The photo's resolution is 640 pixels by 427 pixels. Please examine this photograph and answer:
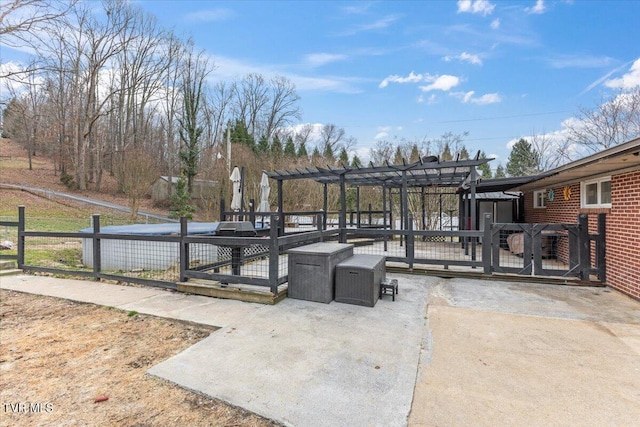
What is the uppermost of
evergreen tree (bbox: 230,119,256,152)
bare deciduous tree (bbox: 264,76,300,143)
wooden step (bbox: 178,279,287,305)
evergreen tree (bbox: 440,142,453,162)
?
bare deciduous tree (bbox: 264,76,300,143)

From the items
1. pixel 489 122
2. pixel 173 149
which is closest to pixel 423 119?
pixel 489 122

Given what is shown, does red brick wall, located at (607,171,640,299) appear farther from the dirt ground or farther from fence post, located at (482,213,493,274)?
the dirt ground

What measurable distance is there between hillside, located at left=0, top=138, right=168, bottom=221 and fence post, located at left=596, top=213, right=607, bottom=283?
22847 millimetres

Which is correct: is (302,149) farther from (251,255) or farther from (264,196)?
(251,255)

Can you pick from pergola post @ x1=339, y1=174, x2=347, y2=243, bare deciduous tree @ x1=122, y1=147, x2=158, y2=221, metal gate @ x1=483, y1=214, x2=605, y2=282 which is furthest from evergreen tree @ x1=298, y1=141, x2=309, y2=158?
metal gate @ x1=483, y1=214, x2=605, y2=282

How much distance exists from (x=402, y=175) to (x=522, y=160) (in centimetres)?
2809

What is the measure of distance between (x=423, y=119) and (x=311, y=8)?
539 inches

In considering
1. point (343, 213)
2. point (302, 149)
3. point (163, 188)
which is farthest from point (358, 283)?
point (302, 149)

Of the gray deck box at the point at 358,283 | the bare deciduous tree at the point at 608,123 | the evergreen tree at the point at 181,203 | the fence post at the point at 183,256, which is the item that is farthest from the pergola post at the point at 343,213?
the bare deciduous tree at the point at 608,123

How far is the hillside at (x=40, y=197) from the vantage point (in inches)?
782

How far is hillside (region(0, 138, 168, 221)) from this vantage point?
19.9 metres

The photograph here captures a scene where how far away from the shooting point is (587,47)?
17031 millimetres

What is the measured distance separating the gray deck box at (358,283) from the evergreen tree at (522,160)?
1019 inches

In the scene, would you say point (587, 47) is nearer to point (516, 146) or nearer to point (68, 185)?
point (516, 146)
